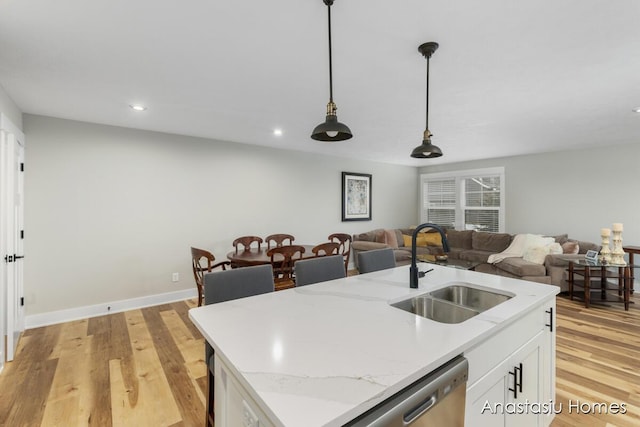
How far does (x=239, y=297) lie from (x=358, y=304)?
0.74m

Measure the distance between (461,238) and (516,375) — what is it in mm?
5175

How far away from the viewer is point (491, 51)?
198 centimetres

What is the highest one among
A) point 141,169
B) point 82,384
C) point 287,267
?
point 141,169

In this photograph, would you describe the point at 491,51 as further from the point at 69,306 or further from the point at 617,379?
the point at 69,306

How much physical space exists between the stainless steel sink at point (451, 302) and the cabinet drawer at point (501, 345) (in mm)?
178

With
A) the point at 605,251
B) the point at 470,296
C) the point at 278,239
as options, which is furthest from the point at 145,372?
the point at 605,251

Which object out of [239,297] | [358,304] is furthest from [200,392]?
[358,304]

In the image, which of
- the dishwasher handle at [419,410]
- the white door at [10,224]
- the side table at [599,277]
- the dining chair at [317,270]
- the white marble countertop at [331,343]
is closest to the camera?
the white marble countertop at [331,343]

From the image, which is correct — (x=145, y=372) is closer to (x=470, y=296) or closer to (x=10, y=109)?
(x=470, y=296)

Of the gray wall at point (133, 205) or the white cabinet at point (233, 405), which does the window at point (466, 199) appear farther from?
the white cabinet at point (233, 405)

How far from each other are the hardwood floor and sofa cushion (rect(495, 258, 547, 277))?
0.88 metres

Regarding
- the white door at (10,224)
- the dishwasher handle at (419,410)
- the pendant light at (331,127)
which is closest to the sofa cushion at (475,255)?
the pendant light at (331,127)

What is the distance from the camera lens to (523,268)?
14.6 feet

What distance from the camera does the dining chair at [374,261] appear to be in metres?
2.56
